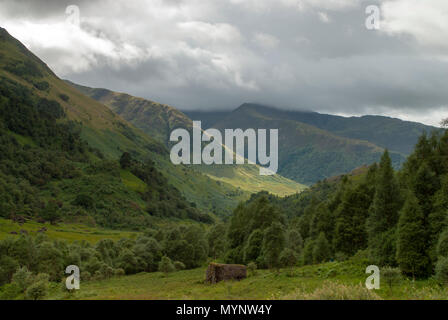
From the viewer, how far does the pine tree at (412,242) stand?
1630 inches

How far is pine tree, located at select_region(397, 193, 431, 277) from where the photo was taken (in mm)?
41406

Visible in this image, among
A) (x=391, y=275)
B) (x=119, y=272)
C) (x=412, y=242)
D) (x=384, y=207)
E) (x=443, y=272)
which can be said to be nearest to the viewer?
(x=391, y=275)

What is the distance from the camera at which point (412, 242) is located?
4212 centimetres

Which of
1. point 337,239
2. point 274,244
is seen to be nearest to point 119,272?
point 274,244

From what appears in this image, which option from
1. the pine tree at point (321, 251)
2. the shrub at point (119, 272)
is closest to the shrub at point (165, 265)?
the shrub at point (119, 272)

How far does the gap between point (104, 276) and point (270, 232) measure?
50.0 metres

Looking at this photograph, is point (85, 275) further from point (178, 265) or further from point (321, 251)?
point (321, 251)

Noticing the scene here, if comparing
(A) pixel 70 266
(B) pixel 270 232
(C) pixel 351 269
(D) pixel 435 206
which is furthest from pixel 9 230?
(D) pixel 435 206

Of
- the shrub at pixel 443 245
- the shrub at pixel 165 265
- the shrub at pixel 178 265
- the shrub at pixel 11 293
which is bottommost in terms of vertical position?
the shrub at pixel 178 265

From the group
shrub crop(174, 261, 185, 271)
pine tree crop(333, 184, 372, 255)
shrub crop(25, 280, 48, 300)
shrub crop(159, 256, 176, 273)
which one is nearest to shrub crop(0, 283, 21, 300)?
shrub crop(25, 280, 48, 300)

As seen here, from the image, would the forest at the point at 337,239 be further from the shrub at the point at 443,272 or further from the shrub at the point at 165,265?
the shrub at the point at 165,265

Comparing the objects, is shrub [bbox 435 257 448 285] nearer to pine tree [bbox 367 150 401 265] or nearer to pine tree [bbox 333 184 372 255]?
pine tree [bbox 367 150 401 265]
